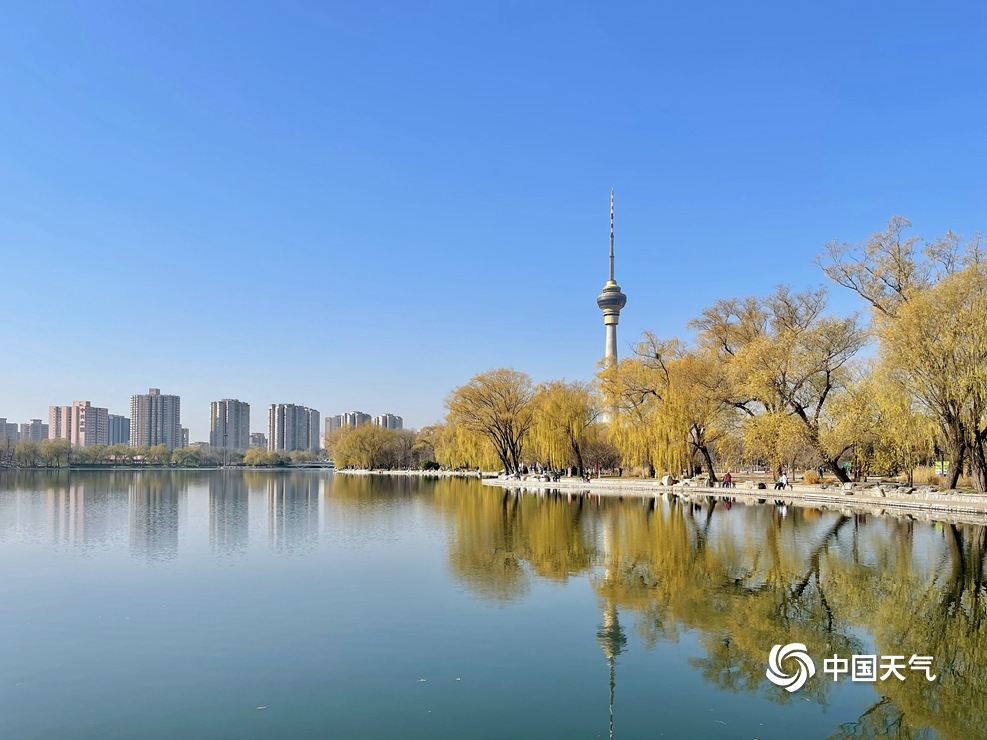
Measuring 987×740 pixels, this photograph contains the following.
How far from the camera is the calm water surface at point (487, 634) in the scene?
7.45 m

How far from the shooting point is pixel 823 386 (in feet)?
123

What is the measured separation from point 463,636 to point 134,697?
426 centimetres

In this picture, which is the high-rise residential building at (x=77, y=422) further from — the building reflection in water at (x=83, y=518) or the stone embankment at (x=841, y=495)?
the stone embankment at (x=841, y=495)

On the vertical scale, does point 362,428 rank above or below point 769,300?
below

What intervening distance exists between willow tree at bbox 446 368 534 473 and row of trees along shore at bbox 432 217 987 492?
18.2ft

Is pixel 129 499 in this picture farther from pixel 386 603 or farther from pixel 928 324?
pixel 928 324

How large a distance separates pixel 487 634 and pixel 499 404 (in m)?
51.5

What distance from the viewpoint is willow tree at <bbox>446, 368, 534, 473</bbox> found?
61.8m

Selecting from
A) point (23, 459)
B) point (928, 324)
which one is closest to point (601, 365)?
point (928, 324)

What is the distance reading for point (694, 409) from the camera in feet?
137

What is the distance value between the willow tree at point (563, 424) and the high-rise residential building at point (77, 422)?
6508 inches

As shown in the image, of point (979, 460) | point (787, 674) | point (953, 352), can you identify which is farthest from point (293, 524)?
point (979, 460)

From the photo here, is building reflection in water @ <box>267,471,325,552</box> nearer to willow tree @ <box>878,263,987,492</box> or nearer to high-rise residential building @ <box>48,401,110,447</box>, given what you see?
willow tree @ <box>878,263,987,492</box>

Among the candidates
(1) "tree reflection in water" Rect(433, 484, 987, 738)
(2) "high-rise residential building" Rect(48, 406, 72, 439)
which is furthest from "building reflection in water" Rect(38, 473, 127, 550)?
(2) "high-rise residential building" Rect(48, 406, 72, 439)
